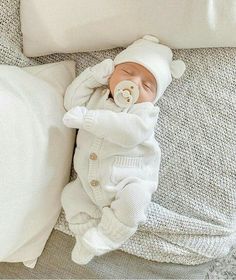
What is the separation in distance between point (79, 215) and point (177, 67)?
1.27 ft

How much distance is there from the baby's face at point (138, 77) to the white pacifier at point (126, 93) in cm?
1

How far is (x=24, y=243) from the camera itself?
3.16 feet

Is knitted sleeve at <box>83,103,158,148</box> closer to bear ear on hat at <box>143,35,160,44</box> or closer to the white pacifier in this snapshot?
the white pacifier

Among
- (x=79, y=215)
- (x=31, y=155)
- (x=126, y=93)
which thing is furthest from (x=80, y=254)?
(x=126, y=93)

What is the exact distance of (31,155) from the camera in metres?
0.90

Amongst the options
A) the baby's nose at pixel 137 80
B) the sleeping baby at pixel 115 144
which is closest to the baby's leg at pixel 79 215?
the sleeping baby at pixel 115 144

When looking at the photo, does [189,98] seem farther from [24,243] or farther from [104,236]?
[24,243]

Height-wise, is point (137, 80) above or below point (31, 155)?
above

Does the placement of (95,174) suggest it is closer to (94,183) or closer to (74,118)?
(94,183)

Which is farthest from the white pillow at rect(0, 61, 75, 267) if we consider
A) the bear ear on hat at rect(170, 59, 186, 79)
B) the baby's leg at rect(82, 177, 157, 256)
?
the bear ear on hat at rect(170, 59, 186, 79)

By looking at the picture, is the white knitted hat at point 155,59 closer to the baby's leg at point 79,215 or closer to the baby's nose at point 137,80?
the baby's nose at point 137,80

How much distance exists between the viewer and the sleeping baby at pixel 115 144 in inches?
35.2

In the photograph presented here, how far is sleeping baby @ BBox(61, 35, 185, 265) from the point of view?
→ 89 centimetres

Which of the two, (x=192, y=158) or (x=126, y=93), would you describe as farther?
(x=192, y=158)
